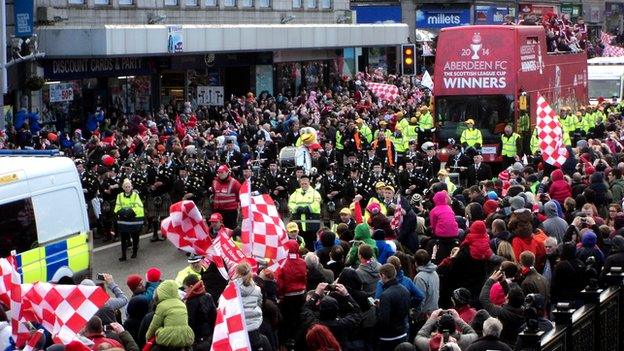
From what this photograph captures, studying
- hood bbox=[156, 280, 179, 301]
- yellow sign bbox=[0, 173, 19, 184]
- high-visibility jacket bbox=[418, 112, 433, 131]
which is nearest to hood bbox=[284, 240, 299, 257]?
hood bbox=[156, 280, 179, 301]

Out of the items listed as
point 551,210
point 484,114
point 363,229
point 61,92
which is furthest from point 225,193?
point 61,92

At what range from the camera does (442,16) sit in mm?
74438

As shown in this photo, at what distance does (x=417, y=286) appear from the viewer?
14.6 metres

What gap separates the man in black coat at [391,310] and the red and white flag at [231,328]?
309cm

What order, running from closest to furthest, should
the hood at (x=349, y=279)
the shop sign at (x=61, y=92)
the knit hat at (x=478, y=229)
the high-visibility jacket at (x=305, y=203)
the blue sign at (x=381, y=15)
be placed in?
1. the hood at (x=349, y=279)
2. the knit hat at (x=478, y=229)
3. the high-visibility jacket at (x=305, y=203)
4. the shop sign at (x=61, y=92)
5. the blue sign at (x=381, y=15)

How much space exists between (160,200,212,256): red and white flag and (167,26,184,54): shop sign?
24931mm

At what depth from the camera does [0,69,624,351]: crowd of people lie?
504 inches

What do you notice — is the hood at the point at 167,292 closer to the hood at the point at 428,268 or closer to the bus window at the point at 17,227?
the hood at the point at 428,268

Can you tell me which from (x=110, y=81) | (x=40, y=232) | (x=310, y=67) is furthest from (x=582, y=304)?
(x=310, y=67)

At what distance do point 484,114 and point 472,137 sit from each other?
2.66 m

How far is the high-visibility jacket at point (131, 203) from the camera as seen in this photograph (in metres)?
23.3

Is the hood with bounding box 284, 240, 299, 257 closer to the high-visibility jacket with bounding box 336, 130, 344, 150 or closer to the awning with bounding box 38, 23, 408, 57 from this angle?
the high-visibility jacket with bounding box 336, 130, 344, 150

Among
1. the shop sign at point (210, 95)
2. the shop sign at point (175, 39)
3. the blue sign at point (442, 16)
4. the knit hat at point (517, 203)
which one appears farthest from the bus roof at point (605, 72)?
the knit hat at point (517, 203)

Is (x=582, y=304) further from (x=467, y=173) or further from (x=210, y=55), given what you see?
(x=210, y=55)
